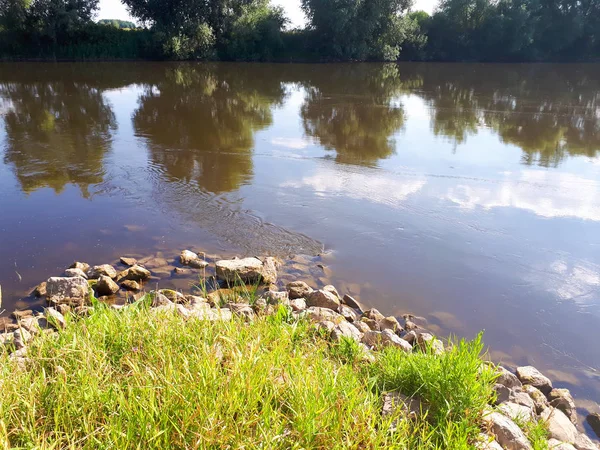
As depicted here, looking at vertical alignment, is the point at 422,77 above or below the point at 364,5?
below

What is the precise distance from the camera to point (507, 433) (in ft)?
9.48

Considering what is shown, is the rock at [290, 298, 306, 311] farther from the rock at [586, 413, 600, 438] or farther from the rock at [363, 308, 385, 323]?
the rock at [586, 413, 600, 438]

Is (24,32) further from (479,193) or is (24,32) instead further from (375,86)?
(479,193)

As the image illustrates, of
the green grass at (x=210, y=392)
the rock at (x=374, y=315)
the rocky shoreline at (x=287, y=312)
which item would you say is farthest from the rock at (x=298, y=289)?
the green grass at (x=210, y=392)

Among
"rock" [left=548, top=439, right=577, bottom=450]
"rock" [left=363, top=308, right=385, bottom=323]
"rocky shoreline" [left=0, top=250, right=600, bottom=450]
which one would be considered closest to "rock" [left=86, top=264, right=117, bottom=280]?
"rocky shoreline" [left=0, top=250, right=600, bottom=450]

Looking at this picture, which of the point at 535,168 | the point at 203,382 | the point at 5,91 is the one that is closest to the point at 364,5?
the point at 5,91

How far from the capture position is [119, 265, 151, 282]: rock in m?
5.45

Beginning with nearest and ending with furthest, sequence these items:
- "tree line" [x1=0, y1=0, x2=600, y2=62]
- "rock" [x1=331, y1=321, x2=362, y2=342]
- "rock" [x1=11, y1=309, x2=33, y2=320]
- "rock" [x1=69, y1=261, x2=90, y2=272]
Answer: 1. "rock" [x1=331, y1=321, x2=362, y2=342]
2. "rock" [x1=11, y1=309, x2=33, y2=320]
3. "rock" [x1=69, y1=261, x2=90, y2=272]
4. "tree line" [x1=0, y1=0, x2=600, y2=62]

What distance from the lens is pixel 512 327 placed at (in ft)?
16.4

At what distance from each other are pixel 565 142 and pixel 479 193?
5.83m

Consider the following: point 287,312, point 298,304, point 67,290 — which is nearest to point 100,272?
point 67,290

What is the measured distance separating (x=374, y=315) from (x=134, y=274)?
2.90 meters

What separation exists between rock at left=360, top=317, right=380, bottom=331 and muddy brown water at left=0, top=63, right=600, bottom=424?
0.61m

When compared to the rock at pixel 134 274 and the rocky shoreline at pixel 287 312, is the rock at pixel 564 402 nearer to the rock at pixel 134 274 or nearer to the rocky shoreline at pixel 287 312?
the rocky shoreline at pixel 287 312
